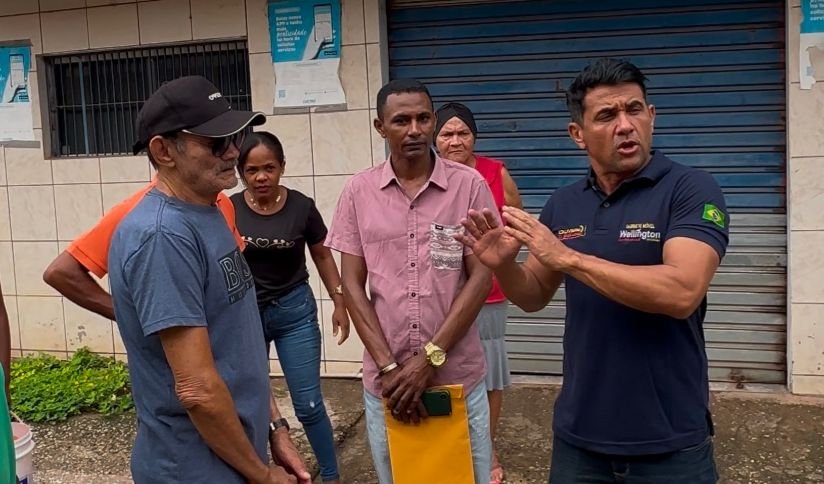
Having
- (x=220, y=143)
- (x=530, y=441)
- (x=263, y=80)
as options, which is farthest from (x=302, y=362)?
(x=263, y=80)

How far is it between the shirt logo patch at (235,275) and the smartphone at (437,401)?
928 mm

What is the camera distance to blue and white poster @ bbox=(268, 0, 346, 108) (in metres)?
5.23

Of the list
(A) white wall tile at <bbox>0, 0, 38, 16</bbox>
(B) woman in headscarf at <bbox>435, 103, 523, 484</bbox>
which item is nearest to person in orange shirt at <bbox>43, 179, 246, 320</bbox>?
(B) woman in headscarf at <bbox>435, 103, 523, 484</bbox>

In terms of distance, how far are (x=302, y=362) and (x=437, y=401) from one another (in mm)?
1158

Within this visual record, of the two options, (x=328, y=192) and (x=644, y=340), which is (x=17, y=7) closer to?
(x=328, y=192)

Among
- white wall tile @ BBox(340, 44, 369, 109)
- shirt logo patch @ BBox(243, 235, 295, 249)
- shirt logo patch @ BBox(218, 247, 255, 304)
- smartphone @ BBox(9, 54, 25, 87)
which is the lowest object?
shirt logo patch @ BBox(243, 235, 295, 249)

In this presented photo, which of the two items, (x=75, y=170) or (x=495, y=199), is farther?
(x=75, y=170)

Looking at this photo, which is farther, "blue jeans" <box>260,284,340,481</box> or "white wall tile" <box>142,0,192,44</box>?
"white wall tile" <box>142,0,192,44</box>

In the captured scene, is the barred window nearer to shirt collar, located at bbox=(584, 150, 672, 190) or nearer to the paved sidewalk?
the paved sidewalk

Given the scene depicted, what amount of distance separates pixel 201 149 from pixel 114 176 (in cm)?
414

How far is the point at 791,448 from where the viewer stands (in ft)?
13.7

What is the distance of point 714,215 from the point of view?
207cm

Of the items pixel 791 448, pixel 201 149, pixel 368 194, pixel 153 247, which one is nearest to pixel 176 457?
pixel 153 247

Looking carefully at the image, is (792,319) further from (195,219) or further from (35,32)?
(35,32)
